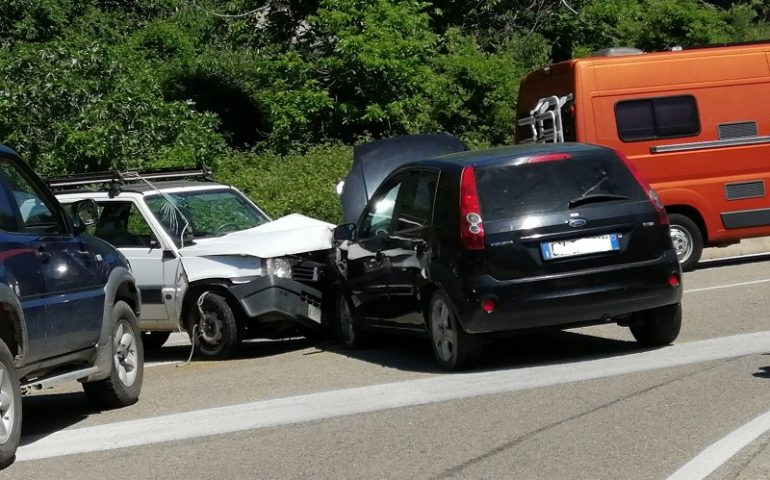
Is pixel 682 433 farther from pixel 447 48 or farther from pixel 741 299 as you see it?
pixel 447 48

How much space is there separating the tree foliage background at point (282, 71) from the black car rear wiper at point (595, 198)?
1097 centimetres

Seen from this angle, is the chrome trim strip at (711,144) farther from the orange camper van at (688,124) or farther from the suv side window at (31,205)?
the suv side window at (31,205)

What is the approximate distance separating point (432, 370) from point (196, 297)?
9.08 feet

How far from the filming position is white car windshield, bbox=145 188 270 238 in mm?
13117

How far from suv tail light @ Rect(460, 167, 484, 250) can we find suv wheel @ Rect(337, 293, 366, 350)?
2.41m

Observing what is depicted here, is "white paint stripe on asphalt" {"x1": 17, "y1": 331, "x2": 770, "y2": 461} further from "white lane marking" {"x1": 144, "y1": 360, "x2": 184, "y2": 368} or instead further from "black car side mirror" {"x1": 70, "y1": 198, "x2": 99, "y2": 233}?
"white lane marking" {"x1": 144, "y1": 360, "x2": 184, "y2": 368}

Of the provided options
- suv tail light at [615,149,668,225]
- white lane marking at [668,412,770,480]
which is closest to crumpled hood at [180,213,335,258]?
suv tail light at [615,149,668,225]

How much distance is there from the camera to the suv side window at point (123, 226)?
43.0 feet

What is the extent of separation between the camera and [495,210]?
10.1 meters

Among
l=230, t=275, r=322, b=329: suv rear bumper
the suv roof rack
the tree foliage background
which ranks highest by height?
the tree foliage background

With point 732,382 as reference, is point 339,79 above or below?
above

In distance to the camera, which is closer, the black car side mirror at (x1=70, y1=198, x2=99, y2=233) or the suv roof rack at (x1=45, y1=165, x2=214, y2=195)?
the black car side mirror at (x1=70, y1=198, x2=99, y2=233)

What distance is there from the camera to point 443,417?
27.5ft

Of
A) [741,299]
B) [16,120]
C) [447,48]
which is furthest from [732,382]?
[447,48]
